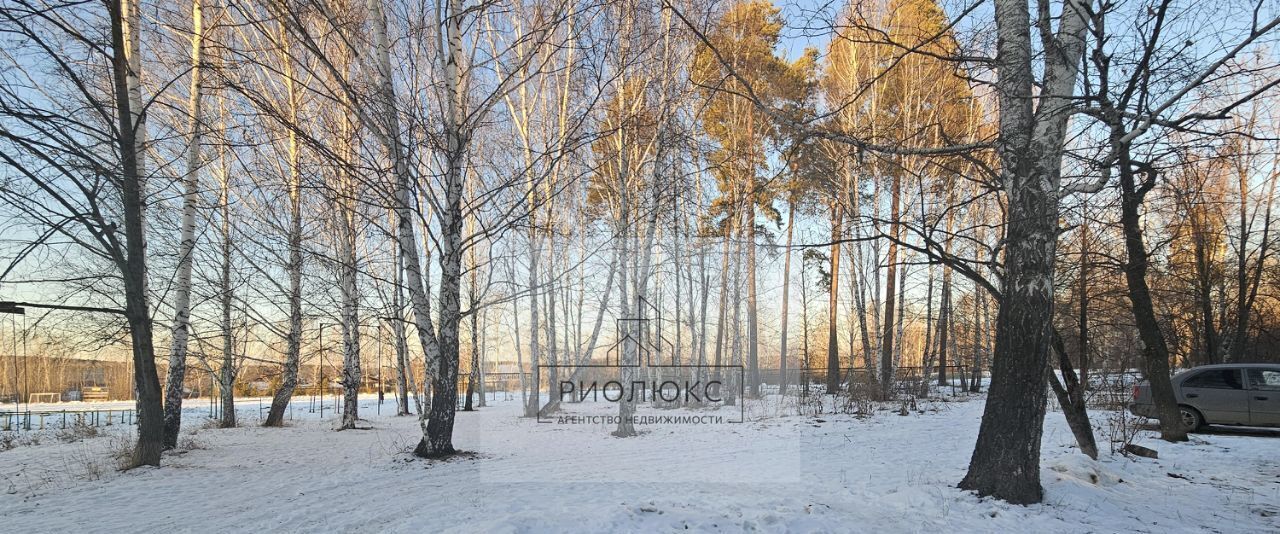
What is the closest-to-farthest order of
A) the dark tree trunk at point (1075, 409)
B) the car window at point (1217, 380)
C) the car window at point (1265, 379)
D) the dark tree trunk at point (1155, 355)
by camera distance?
the dark tree trunk at point (1075, 409) < the dark tree trunk at point (1155, 355) < the car window at point (1265, 379) < the car window at point (1217, 380)

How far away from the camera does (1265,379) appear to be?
857 cm

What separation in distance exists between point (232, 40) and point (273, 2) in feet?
22.2

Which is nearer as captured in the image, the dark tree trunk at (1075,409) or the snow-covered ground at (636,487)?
the snow-covered ground at (636,487)

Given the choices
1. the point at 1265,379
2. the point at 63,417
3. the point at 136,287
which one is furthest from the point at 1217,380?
the point at 63,417

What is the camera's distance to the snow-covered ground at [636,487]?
4188 millimetres

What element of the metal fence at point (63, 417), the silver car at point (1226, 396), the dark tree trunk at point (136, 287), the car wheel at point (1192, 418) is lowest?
the metal fence at point (63, 417)

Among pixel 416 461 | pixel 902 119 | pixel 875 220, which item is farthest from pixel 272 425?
pixel 902 119

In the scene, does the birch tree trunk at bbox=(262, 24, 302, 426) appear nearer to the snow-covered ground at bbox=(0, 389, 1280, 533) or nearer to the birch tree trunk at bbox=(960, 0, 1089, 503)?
the snow-covered ground at bbox=(0, 389, 1280, 533)

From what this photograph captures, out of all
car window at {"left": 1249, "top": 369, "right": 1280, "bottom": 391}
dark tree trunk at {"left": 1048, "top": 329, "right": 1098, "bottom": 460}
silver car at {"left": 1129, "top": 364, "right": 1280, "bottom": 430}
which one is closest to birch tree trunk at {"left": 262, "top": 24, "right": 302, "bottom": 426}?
dark tree trunk at {"left": 1048, "top": 329, "right": 1098, "bottom": 460}

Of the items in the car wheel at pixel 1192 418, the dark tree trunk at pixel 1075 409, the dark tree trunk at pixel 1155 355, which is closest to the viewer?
the dark tree trunk at pixel 1075 409

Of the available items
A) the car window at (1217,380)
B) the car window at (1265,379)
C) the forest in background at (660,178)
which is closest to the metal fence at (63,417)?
the forest in background at (660,178)

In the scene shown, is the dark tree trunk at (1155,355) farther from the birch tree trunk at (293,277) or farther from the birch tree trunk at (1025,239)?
the birch tree trunk at (293,277)

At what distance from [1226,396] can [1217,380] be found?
25 cm

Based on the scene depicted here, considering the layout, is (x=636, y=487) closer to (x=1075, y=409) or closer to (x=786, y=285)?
(x=1075, y=409)
